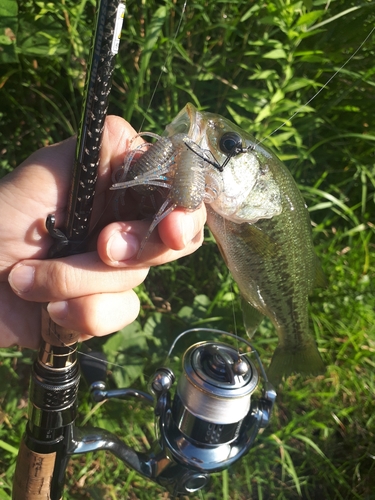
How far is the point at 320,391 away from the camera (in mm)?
2822

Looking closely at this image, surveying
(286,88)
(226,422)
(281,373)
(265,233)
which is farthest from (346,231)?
(226,422)

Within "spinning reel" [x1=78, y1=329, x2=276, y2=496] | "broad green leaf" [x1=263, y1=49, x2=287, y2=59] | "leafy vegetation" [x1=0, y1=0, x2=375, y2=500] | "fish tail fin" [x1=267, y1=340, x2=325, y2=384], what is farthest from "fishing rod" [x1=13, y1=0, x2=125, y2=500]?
"broad green leaf" [x1=263, y1=49, x2=287, y2=59]

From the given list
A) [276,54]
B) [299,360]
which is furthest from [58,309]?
[276,54]

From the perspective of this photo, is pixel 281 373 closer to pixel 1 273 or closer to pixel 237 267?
pixel 237 267

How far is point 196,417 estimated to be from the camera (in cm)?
147

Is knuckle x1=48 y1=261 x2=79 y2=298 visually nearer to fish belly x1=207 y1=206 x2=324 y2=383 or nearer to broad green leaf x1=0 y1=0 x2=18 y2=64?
fish belly x1=207 y1=206 x2=324 y2=383

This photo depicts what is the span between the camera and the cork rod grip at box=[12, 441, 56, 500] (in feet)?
4.22

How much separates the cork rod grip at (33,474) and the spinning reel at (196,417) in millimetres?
89

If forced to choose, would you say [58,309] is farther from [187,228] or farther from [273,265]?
[273,265]

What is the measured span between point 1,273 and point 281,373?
1.28 m

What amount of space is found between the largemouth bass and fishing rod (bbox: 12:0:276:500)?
0.92 ft

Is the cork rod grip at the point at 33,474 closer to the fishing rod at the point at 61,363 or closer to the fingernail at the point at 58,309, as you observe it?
the fishing rod at the point at 61,363

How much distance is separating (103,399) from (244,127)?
154cm

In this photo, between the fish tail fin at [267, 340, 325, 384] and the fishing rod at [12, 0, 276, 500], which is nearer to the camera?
the fishing rod at [12, 0, 276, 500]
